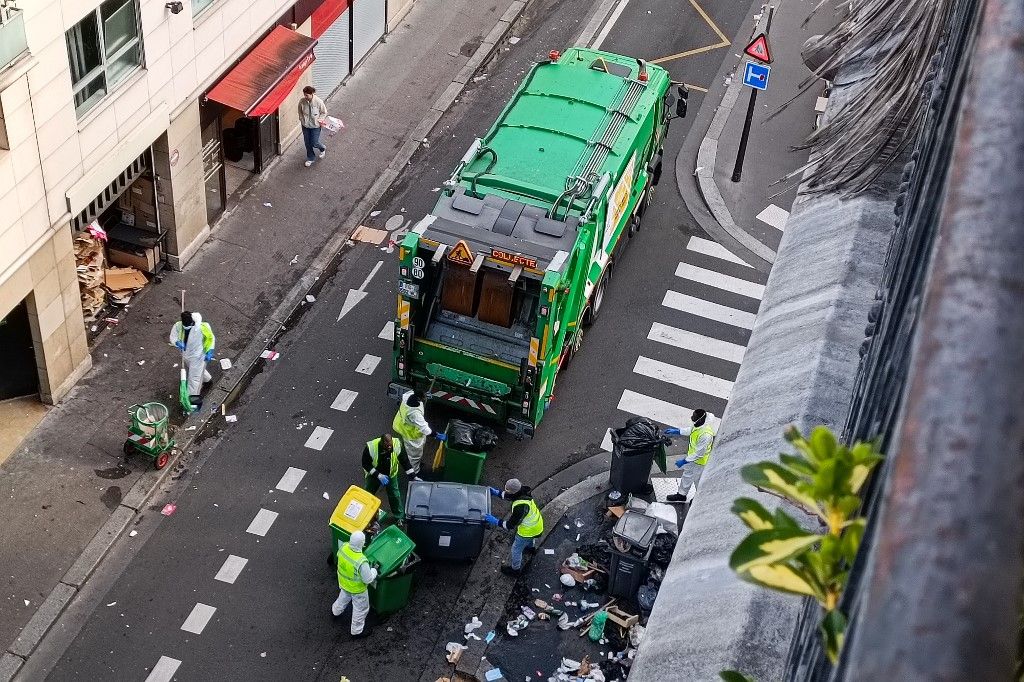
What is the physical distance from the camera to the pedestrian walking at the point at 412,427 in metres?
14.2

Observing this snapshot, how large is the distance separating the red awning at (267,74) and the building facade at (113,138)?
24 millimetres

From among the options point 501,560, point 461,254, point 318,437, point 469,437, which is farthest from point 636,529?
point 318,437

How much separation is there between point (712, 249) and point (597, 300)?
2.91 metres

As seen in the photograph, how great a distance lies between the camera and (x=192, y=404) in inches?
622

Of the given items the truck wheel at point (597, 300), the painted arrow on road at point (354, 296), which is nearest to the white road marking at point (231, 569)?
the painted arrow on road at point (354, 296)

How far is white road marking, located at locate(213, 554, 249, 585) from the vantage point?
547 inches

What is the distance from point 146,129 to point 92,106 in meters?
1.18

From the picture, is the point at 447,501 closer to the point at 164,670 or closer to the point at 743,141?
the point at 164,670

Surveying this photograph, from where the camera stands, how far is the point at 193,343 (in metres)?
15.2

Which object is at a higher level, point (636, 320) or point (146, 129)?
point (146, 129)

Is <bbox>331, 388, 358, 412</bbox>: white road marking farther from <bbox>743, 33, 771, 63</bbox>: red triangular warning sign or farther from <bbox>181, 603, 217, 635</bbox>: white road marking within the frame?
<bbox>743, 33, 771, 63</bbox>: red triangular warning sign

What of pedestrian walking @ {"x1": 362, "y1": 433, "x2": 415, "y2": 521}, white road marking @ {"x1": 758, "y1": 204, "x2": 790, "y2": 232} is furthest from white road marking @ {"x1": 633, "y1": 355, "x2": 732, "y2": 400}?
pedestrian walking @ {"x1": 362, "y1": 433, "x2": 415, "y2": 521}

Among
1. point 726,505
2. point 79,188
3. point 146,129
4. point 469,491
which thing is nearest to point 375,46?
point 146,129

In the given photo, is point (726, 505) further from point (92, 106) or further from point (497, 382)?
point (92, 106)
